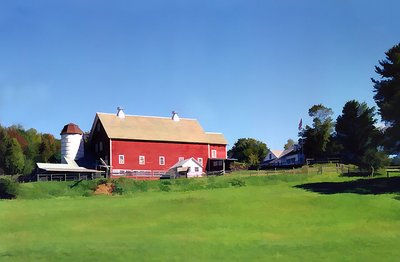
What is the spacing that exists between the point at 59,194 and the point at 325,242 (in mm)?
34540

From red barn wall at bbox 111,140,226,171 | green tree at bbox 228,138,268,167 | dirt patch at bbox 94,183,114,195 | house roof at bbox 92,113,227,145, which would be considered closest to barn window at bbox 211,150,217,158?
red barn wall at bbox 111,140,226,171

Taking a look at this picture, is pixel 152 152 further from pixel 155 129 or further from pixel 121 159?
pixel 121 159

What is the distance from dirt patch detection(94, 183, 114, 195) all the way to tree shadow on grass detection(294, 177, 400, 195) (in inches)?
755

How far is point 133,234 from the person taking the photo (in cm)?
2703

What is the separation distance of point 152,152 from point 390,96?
3832 centimetres

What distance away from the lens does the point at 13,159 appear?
102 m

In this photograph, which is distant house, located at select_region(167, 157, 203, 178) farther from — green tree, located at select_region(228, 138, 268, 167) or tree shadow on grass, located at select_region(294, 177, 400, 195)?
green tree, located at select_region(228, 138, 268, 167)

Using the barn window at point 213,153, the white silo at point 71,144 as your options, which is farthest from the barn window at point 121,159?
the barn window at point 213,153

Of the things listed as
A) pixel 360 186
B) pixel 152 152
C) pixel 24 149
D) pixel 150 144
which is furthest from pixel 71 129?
pixel 360 186

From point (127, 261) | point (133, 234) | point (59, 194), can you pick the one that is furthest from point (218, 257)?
point (59, 194)

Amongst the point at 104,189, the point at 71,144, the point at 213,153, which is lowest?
the point at 104,189

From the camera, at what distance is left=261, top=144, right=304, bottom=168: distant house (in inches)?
3990

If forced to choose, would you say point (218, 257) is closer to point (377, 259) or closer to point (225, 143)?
point (377, 259)

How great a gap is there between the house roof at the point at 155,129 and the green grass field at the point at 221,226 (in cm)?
2907
